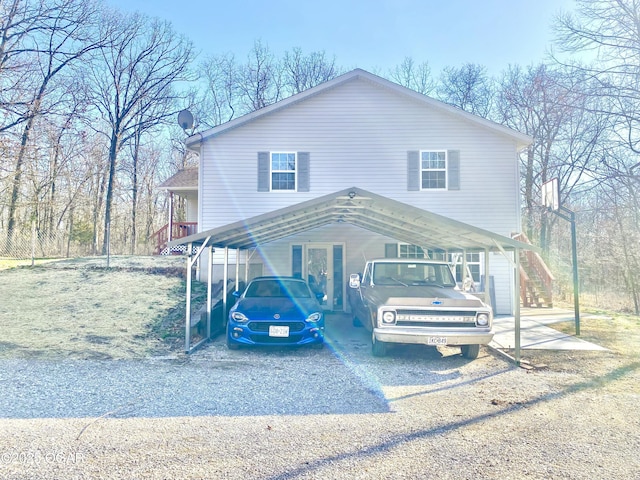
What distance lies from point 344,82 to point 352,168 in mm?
2745

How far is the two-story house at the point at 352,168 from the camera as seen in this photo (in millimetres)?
12984

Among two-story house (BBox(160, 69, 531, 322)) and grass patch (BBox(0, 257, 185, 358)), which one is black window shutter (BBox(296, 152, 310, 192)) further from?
grass patch (BBox(0, 257, 185, 358))

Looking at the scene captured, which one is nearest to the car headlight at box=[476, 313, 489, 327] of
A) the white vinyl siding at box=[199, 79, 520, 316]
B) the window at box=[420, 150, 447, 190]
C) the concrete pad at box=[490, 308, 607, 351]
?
the concrete pad at box=[490, 308, 607, 351]

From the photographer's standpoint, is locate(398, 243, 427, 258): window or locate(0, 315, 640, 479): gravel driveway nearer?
locate(0, 315, 640, 479): gravel driveway

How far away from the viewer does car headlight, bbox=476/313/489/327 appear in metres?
6.82

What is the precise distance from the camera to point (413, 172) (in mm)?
13094

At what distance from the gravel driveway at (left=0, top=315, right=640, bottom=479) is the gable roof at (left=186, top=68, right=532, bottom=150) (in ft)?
25.7

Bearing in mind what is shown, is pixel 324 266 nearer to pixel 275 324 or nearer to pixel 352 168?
pixel 352 168

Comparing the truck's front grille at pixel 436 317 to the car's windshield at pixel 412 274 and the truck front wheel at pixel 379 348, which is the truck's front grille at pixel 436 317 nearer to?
the truck front wheel at pixel 379 348

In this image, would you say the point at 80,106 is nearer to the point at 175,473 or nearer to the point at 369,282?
the point at 369,282

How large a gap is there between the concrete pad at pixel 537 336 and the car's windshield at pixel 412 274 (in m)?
1.63

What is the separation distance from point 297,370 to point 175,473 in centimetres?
337

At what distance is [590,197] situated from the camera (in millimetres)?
24859

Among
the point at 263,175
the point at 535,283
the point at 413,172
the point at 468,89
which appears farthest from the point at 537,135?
the point at 263,175
